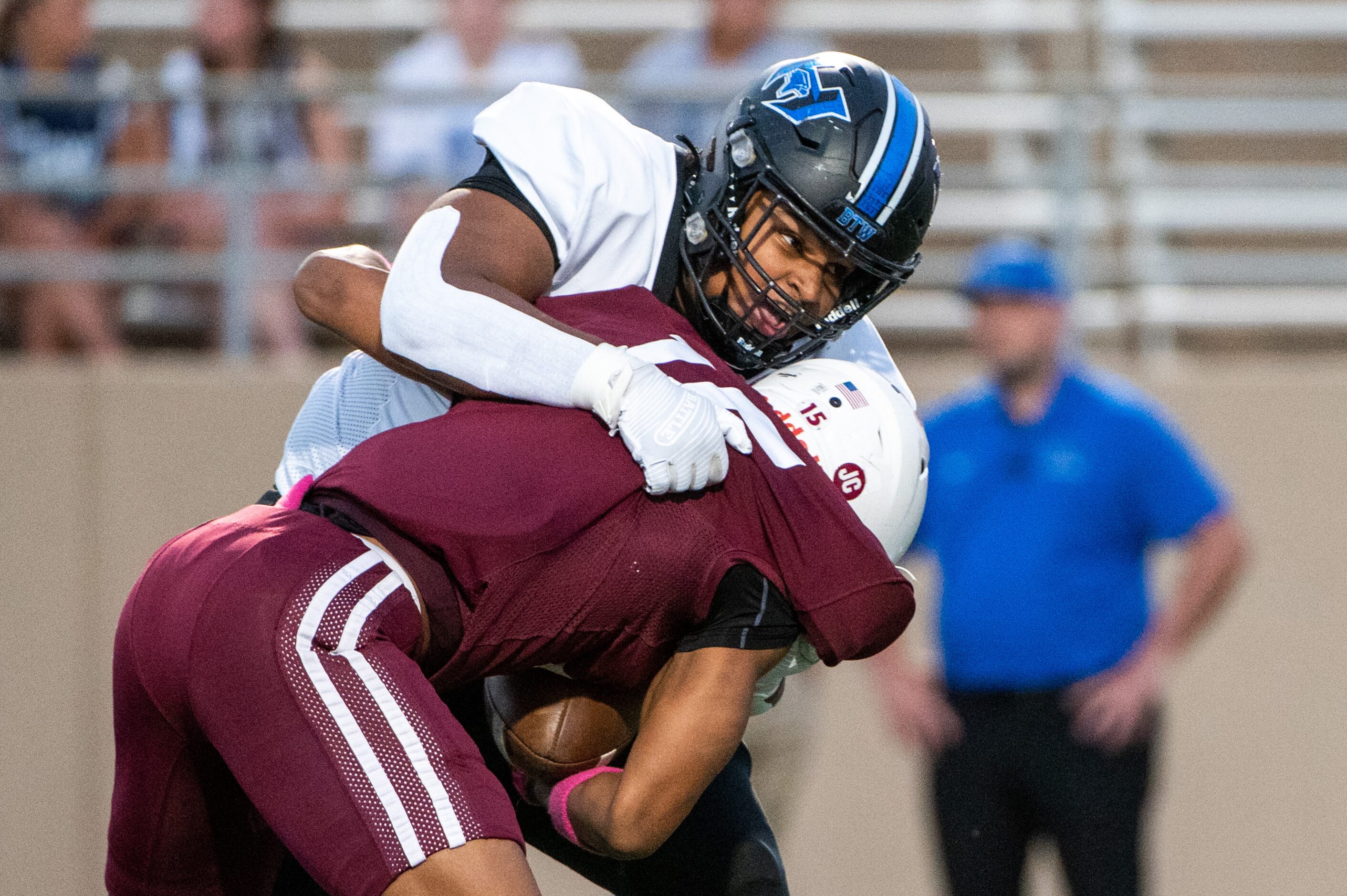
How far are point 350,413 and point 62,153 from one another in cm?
362

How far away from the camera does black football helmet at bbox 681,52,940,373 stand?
2.33 metres

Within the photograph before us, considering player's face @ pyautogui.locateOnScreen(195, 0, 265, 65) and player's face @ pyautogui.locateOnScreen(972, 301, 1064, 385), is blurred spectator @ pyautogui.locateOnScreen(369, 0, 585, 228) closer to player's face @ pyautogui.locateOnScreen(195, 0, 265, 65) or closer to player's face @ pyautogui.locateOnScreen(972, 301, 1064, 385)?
player's face @ pyautogui.locateOnScreen(195, 0, 265, 65)

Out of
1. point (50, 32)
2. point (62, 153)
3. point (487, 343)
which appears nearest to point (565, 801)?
point (487, 343)

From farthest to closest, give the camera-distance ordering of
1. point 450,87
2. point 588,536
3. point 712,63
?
point 712,63 → point 450,87 → point 588,536

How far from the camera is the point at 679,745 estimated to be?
2051 millimetres

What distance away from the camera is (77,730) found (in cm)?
545

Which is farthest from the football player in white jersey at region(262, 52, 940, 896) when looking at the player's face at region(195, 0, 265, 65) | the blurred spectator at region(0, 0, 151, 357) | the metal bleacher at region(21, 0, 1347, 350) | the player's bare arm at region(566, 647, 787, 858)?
the blurred spectator at region(0, 0, 151, 357)

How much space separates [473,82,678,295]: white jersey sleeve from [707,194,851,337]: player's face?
128 millimetres

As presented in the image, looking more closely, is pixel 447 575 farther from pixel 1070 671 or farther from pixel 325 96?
pixel 325 96

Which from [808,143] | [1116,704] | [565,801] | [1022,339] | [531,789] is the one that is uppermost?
[808,143]

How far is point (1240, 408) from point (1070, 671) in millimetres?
1683

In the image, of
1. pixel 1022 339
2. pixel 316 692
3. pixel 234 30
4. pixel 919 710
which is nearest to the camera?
pixel 316 692

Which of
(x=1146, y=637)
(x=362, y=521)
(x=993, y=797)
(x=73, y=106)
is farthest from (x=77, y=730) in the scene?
(x=362, y=521)

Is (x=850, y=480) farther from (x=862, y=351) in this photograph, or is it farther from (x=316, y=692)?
(x=316, y=692)
